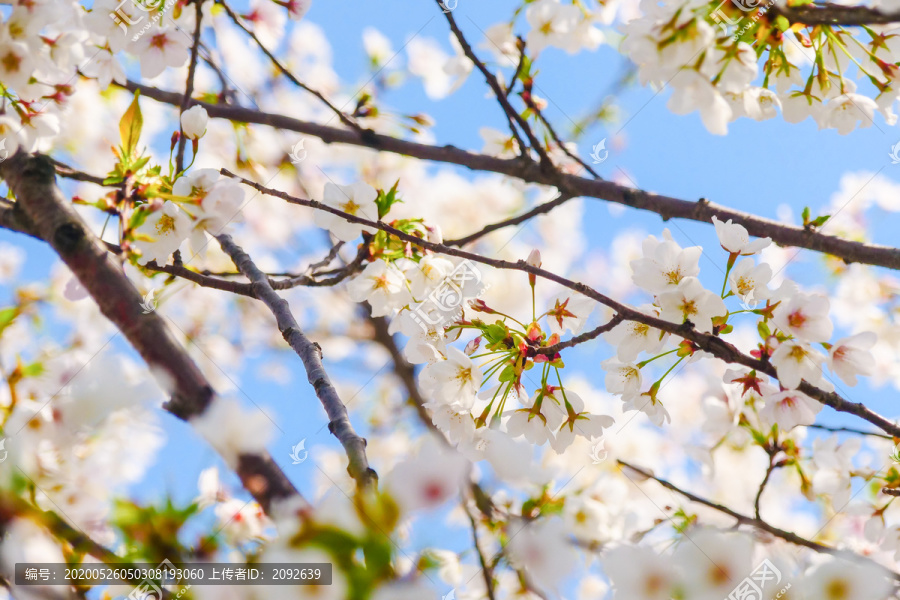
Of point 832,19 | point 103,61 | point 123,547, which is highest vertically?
point 103,61

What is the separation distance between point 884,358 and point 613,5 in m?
2.89

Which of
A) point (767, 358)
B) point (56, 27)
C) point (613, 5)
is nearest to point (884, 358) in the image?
point (613, 5)

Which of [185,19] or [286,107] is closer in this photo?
[185,19]

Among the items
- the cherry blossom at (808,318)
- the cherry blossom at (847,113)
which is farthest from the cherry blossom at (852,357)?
the cherry blossom at (847,113)

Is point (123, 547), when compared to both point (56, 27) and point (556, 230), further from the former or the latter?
point (556, 230)

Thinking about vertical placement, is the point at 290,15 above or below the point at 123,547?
above

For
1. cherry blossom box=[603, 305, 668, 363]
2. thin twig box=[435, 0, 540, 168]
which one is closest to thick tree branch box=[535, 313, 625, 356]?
cherry blossom box=[603, 305, 668, 363]

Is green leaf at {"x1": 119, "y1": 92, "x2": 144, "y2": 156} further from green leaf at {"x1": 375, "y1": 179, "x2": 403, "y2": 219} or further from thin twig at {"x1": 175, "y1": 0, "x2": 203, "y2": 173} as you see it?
green leaf at {"x1": 375, "y1": 179, "x2": 403, "y2": 219}

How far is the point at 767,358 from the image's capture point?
3.42ft

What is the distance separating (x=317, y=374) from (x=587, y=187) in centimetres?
104

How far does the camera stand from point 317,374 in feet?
3.52

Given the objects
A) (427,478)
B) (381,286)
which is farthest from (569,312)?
(427,478)

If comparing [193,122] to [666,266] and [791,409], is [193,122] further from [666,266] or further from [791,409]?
[791,409]

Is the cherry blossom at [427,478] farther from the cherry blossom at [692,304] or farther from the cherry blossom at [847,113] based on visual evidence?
the cherry blossom at [847,113]
